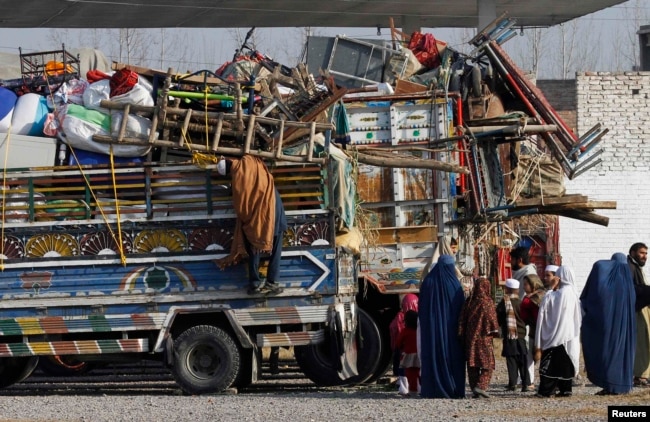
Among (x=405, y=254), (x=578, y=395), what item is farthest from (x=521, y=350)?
(x=405, y=254)

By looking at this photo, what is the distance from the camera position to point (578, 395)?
12.5 metres

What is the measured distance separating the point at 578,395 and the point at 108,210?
5165 millimetres

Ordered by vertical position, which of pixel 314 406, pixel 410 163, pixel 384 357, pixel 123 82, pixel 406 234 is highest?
pixel 123 82

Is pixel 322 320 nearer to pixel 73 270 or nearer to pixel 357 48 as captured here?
pixel 73 270

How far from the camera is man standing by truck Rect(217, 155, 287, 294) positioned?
39.2ft

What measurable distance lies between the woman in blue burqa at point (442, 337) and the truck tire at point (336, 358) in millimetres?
1176

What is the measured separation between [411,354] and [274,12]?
62.3ft

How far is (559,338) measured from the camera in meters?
12.0

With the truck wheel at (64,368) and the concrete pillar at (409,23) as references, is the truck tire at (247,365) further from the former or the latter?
the concrete pillar at (409,23)

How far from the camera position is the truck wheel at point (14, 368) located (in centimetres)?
1363

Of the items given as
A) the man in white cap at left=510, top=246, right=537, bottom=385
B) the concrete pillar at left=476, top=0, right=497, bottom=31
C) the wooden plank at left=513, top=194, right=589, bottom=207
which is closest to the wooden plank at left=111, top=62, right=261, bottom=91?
the man in white cap at left=510, top=246, right=537, bottom=385

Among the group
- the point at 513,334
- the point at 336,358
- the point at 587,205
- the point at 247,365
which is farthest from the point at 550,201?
the point at 247,365

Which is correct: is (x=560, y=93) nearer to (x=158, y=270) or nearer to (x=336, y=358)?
(x=336, y=358)

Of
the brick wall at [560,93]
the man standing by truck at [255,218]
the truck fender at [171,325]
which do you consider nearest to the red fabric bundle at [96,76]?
the man standing by truck at [255,218]
